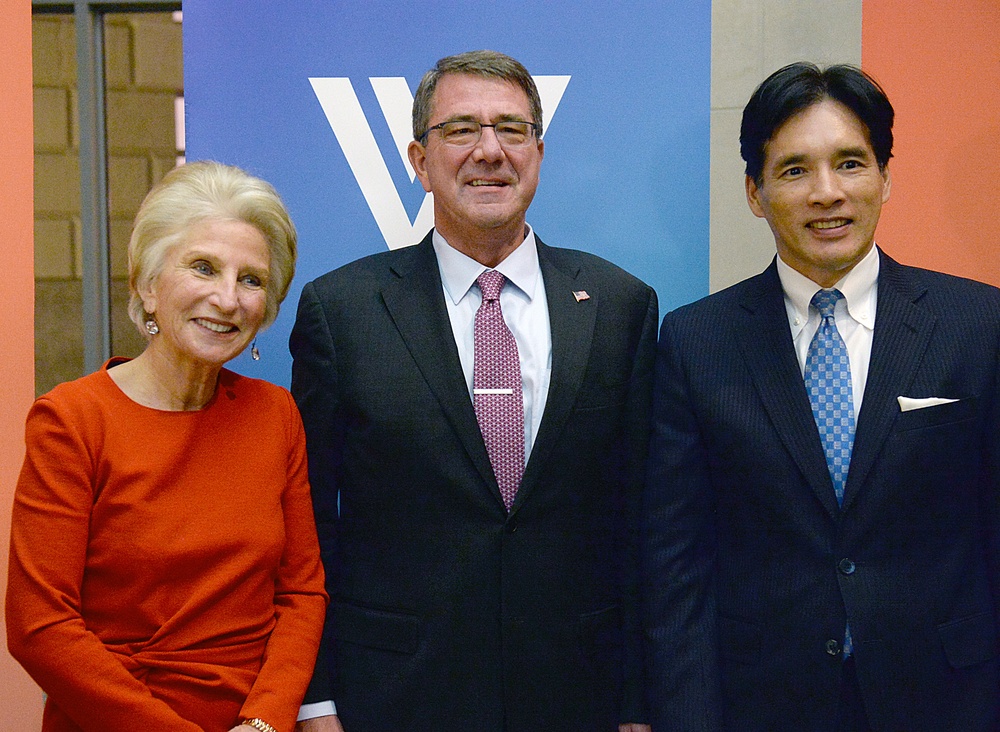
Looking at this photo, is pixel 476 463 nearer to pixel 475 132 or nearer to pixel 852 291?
pixel 475 132

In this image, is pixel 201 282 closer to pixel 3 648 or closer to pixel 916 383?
pixel 916 383

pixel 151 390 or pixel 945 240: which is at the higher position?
pixel 945 240

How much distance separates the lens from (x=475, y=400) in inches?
77.9

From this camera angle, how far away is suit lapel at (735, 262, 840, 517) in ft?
5.93

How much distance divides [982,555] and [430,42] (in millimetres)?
1926

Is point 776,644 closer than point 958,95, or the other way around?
point 776,644

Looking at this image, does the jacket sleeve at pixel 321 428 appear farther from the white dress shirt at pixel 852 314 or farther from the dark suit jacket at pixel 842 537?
the white dress shirt at pixel 852 314

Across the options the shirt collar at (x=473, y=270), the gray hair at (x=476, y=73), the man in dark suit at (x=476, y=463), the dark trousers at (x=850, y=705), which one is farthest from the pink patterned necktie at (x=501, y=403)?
the dark trousers at (x=850, y=705)

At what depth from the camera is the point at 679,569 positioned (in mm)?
1951

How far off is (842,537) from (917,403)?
290 millimetres

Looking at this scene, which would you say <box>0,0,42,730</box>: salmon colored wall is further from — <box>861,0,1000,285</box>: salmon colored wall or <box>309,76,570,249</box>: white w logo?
<box>861,0,1000,285</box>: salmon colored wall

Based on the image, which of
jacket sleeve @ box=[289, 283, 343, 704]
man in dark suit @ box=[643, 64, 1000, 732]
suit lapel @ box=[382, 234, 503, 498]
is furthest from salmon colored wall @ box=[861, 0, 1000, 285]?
jacket sleeve @ box=[289, 283, 343, 704]

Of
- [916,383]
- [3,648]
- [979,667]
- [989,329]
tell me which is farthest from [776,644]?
[3,648]

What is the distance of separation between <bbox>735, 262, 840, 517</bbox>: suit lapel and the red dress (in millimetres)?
975
